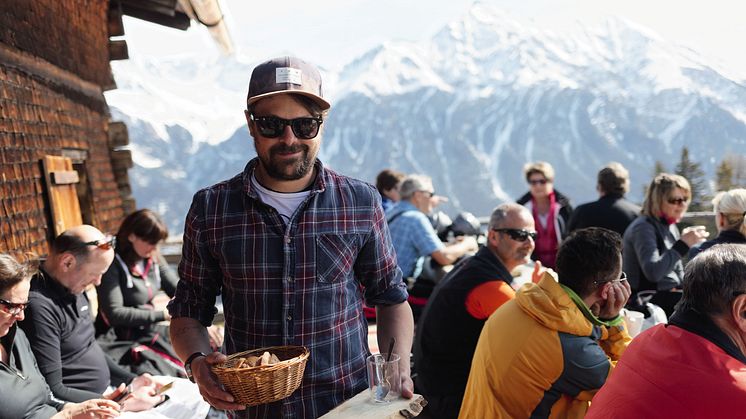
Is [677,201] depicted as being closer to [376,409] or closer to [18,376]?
[376,409]

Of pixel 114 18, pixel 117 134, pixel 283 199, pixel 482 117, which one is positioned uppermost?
pixel 482 117

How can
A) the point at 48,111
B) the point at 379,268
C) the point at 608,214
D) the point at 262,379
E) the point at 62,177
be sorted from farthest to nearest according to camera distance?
the point at 608,214 → the point at 48,111 → the point at 62,177 → the point at 379,268 → the point at 262,379

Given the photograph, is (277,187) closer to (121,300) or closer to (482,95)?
(121,300)

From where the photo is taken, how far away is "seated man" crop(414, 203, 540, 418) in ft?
9.61

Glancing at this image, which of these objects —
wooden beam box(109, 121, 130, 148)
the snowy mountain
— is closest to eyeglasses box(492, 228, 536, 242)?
wooden beam box(109, 121, 130, 148)

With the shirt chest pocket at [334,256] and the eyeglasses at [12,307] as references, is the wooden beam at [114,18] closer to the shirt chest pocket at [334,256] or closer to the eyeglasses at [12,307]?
the eyeglasses at [12,307]

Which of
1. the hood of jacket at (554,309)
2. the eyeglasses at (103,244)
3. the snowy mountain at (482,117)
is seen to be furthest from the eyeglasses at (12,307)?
the snowy mountain at (482,117)

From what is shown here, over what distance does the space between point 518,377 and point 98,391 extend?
2.08m

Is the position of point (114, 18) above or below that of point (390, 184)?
above

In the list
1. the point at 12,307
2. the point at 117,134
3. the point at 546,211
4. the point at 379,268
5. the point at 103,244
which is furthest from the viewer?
the point at 117,134

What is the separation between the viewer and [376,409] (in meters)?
1.57

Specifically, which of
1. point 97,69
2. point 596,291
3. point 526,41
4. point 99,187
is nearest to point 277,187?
point 596,291

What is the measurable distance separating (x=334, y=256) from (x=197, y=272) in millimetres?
360

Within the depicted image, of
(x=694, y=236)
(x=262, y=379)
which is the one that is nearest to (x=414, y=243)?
(x=694, y=236)
